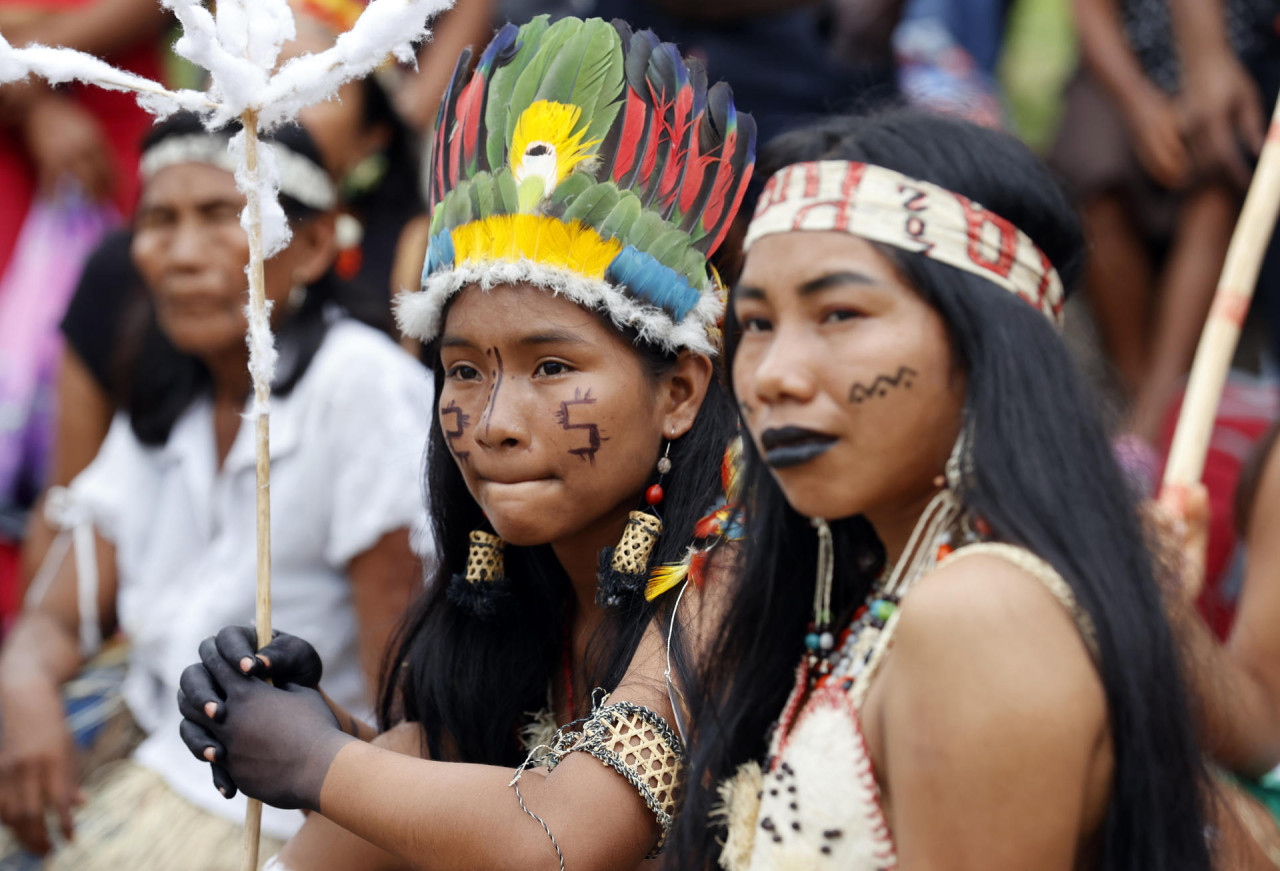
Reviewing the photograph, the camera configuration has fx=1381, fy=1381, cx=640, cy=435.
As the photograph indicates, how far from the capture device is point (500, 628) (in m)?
2.55

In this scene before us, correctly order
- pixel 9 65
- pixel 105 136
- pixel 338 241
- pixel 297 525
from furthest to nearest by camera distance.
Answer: pixel 105 136, pixel 338 241, pixel 297 525, pixel 9 65

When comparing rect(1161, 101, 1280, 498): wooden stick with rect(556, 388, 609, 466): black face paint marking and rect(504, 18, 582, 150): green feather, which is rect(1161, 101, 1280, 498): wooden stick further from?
rect(504, 18, 582, 150): green feather

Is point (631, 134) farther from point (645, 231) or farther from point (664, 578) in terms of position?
point (664, 578)

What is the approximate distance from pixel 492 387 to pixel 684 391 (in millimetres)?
348

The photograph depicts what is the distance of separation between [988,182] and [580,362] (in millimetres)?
781

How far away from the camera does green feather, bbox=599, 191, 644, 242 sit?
2297mm

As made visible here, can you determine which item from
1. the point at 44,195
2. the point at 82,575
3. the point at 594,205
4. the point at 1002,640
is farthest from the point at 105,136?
the point at 1002,640

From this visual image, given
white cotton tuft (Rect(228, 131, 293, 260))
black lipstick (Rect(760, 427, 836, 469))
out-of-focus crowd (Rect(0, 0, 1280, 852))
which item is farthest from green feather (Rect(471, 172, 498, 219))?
black lipstick (Rect(760, 427, 836, 469))

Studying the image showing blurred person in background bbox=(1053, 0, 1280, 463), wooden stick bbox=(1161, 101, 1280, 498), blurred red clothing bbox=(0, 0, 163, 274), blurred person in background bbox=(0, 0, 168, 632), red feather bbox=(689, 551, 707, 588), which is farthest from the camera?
blurred red clothing bbox=(0, 0, 163, 274)

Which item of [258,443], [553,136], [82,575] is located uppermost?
[553,136]

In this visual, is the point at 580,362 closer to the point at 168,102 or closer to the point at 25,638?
the point at 168,102

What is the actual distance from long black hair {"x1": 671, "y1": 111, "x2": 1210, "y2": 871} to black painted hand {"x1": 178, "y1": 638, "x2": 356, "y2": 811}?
54 cm

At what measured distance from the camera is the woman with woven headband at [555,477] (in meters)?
2.03

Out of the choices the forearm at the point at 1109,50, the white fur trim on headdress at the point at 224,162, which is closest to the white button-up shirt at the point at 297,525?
the white fur trim on headdress at the point at 224,162
